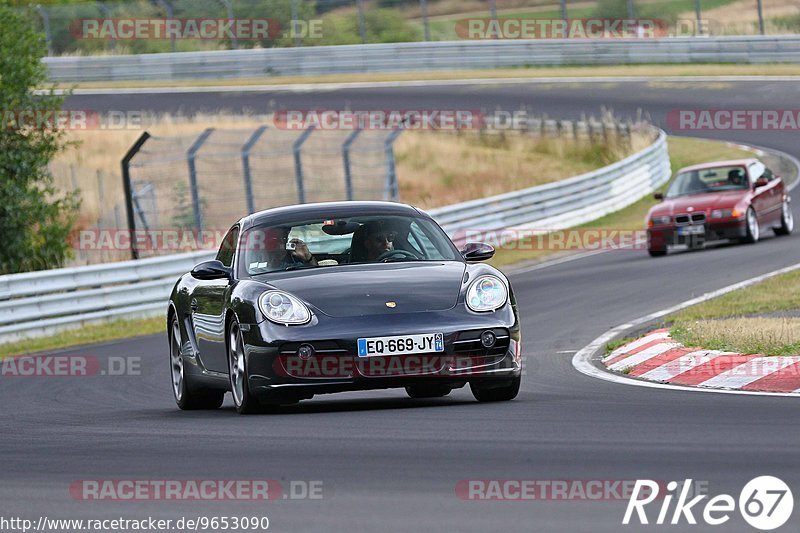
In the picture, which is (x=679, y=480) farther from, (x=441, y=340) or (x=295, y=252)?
(x=295, y=252)

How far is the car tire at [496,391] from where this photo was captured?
9633mm

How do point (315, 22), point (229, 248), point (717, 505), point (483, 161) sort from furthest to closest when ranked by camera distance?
point (315, 22)
point (483, 161)
point (229, 248)
point (717, 505)

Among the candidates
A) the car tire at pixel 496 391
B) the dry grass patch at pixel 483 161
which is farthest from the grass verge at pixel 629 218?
the car tire at pixel 496 391

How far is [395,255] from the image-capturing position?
10.3 meters

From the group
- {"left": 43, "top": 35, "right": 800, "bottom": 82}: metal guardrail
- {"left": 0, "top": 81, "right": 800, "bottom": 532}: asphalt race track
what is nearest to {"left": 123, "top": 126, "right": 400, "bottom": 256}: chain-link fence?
{"left": 43, "top": 35, "right": 800, "bottom": 82}: metal guardrail

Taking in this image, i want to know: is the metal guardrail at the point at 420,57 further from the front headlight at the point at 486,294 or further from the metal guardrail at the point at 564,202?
the front headlight at the point at 486,294

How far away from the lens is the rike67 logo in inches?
216

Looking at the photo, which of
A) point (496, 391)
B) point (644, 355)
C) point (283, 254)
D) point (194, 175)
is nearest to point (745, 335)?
point (644, 355)

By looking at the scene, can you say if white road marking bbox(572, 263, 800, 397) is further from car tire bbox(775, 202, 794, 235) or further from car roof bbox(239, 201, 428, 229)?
car tire bbox(775, 202, 794, 235)

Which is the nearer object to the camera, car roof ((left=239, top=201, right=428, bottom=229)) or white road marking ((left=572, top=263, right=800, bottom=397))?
white road marking ((left=572, top=263, right=800, bottom=397))

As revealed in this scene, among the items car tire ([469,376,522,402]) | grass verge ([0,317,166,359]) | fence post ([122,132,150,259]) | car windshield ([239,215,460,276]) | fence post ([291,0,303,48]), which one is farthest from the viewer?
fence post ([291,0,303,48])

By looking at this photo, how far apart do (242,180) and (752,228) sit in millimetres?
14780

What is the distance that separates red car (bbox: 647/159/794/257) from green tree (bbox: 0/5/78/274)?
8.96 meters

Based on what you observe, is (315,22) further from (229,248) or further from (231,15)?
(229,248)
